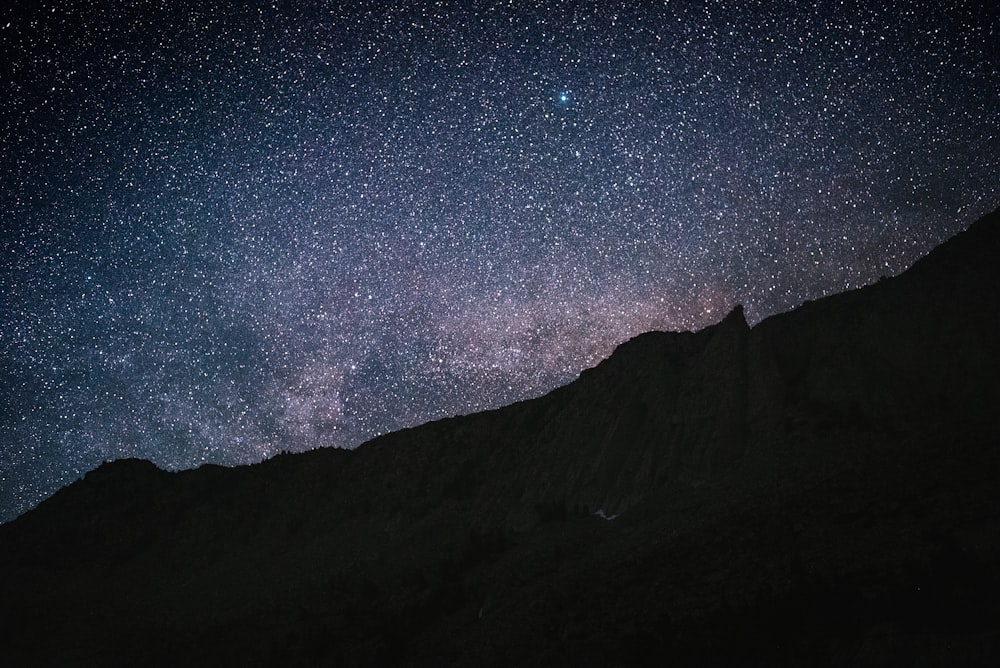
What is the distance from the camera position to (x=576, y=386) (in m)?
53.8

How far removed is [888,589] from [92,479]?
78.0 meters

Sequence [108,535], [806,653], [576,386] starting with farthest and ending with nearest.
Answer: [108,535], [576,386], [806,653]

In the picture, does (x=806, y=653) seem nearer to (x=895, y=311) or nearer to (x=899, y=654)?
(x=899, y=654)

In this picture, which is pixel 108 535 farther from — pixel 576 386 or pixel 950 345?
pixel 950 345

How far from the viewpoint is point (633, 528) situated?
32812 mm

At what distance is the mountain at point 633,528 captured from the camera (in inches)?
833

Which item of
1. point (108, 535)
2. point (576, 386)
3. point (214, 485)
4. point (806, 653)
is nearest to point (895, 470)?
point (806, 653)

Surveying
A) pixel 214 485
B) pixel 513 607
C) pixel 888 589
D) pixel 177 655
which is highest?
pixel 888 589

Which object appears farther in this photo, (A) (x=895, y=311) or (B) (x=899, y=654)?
(A) (x=895, y=311)

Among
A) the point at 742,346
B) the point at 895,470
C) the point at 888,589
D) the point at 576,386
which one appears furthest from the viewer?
the point at 576,386

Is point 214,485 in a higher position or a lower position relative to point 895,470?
lower

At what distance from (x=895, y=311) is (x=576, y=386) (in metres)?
23.1

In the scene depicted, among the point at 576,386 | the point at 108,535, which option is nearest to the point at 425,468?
the point at 576,386

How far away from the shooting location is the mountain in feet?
69.4
